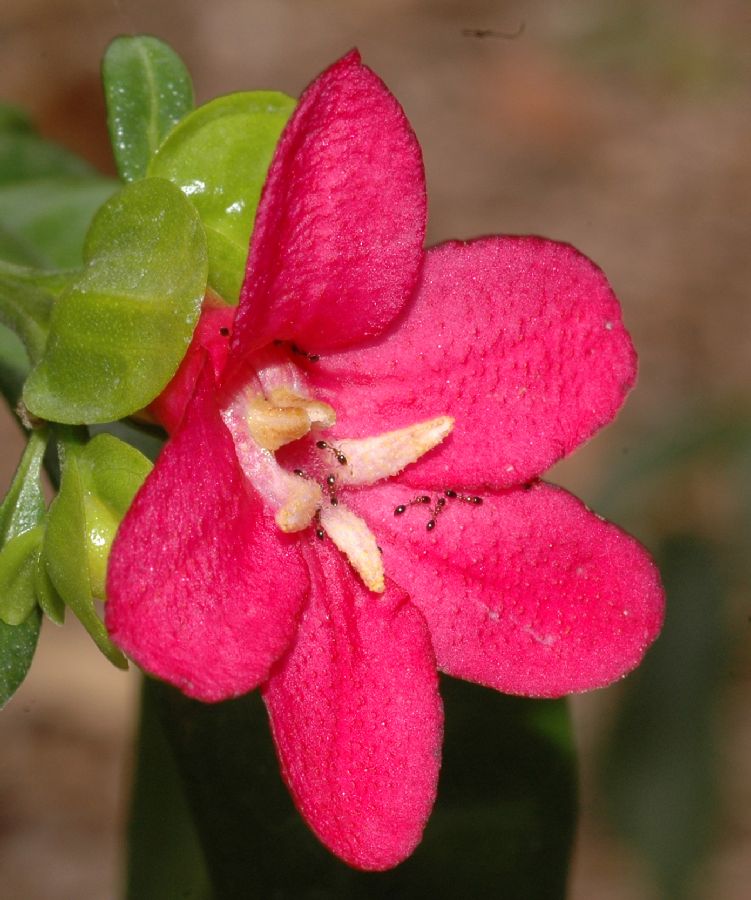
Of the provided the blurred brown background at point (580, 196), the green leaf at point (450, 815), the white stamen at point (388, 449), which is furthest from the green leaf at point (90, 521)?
the blurred brown background at point (580, 196)

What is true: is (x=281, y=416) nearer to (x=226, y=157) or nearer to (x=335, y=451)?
(x=335, y=451)

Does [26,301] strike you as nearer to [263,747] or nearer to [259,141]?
[259,141]

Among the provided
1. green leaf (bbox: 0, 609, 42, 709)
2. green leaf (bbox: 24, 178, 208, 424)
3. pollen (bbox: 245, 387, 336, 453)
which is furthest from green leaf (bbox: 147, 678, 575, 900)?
green leaf (bbox: 24, 178, 208, 424)

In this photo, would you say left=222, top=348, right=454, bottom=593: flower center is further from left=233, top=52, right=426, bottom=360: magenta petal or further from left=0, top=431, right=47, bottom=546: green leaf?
left=0, top=431, right=47, bottom=546: green leaf

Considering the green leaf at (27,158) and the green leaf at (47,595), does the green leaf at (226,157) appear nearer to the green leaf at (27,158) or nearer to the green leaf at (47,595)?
the green leaf at (47,595)

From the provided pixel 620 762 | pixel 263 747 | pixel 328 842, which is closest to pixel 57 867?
pixel 620 762
